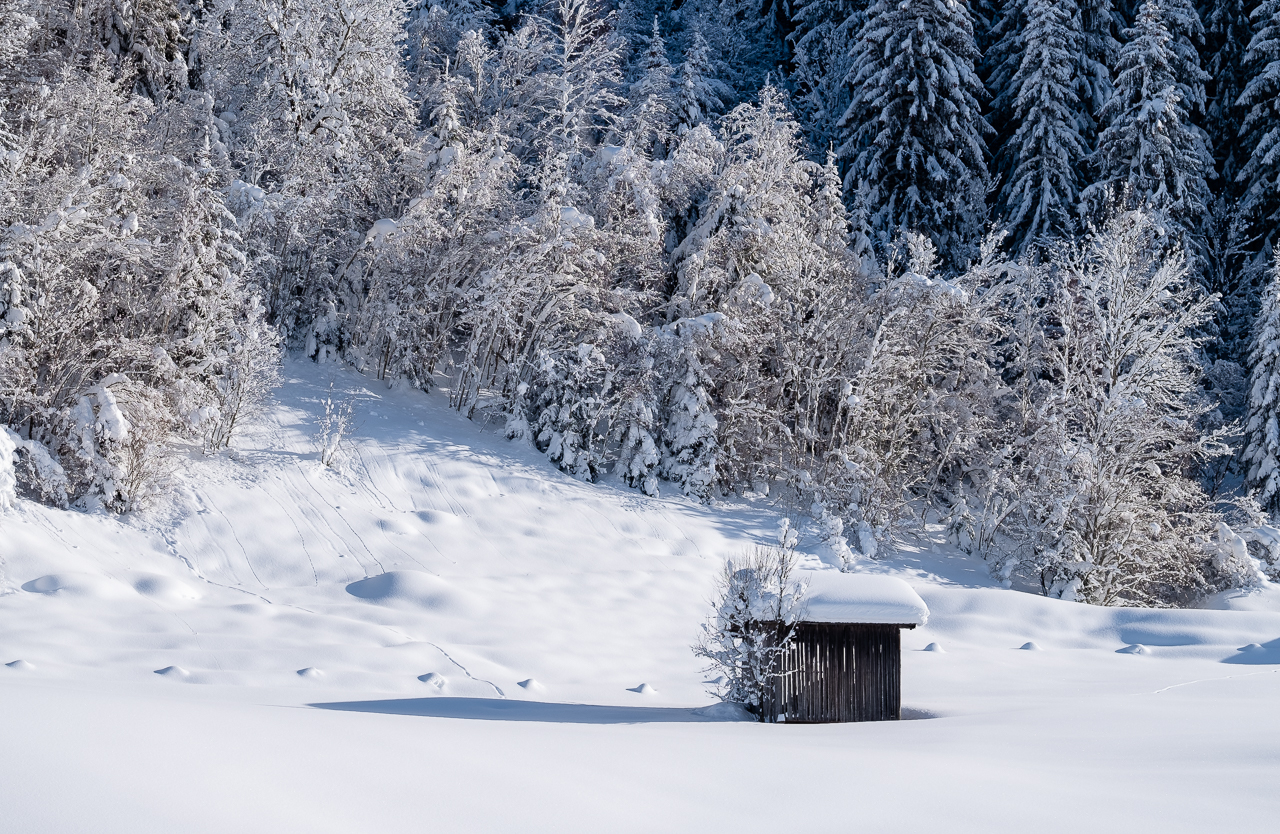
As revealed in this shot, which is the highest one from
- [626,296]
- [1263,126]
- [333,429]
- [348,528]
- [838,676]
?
[1263,126]

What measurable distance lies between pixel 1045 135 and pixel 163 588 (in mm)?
25253

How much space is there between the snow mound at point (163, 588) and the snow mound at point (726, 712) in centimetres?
715

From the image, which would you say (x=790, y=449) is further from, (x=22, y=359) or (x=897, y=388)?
(x=22, y=359)

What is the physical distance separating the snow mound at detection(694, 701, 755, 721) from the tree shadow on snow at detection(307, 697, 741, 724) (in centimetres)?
1

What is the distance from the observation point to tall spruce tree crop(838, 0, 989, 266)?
28.7m

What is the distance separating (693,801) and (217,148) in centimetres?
2145

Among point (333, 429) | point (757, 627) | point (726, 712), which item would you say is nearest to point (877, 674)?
point (757, 627)

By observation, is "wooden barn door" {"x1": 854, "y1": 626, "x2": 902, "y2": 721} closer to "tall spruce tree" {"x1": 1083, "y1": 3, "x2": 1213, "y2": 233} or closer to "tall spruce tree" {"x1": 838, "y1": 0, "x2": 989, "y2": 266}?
"tall spruce tree" {"x1": 838, "y1": 0, "x2": 989, "y2": 266}

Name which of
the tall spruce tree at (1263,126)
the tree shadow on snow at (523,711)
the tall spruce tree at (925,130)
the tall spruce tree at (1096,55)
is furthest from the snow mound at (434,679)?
the tall spruce tree at (1096,55)

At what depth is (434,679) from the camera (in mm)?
11602

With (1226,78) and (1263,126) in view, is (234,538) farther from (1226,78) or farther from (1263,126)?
(1226,78)

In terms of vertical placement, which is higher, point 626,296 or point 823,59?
point 823,59

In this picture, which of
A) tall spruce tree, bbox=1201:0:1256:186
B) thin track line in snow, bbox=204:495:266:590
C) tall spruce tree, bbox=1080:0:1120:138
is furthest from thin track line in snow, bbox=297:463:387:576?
tall spruce tree, bbox=1201:0:1256:186

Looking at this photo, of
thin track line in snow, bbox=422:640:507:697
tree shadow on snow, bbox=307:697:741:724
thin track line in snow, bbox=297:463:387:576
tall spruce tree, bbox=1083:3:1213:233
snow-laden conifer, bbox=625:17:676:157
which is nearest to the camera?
tree shadow on snow, bbox=307:697:741:724
